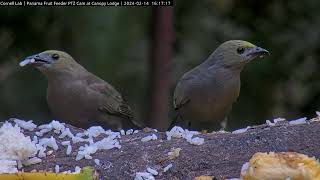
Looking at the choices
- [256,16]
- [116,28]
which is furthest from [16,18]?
[256,16]

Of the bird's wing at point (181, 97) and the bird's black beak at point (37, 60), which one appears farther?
the bird's wing at point (181, 97)

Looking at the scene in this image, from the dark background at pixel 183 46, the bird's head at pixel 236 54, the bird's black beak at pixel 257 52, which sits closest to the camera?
the bird's black beak at pixel 257 52

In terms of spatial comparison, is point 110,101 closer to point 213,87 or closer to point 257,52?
point 213,87

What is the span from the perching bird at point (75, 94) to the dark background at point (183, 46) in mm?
1434

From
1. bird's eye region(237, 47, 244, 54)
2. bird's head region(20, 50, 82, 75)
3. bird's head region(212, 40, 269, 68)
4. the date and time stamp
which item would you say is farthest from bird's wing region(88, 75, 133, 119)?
the date and time stamp

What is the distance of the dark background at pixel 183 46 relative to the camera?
675 cm

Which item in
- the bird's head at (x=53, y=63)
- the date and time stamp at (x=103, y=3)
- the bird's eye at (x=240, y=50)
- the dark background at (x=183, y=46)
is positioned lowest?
the dark background at (x=183, y=46)

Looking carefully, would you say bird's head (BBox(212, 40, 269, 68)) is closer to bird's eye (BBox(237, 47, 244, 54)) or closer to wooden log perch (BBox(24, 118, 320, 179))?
bird's eye (BBox(237, 47, 244, 54))

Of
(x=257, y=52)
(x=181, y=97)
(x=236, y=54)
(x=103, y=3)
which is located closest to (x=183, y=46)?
(x=103, y=3)

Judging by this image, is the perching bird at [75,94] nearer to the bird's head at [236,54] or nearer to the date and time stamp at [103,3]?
the bird's head at [236,54]

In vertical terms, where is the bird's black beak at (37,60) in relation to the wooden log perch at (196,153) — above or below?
above

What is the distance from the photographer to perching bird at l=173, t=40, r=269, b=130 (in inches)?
194

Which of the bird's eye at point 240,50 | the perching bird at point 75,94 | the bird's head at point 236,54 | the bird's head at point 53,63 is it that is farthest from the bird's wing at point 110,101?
the bird's eye at point 240,50

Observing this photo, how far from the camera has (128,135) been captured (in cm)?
382
